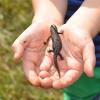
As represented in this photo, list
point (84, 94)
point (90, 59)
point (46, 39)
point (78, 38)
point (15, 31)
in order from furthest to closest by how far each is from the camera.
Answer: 1. point (15, 31)
2. point (84, 94)
3. point (46, 39)
4. point (78, 38)
5. point (90, 59)

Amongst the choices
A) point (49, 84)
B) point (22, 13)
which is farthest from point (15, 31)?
point (49, 84)

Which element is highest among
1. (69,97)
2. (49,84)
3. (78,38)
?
(78,38)

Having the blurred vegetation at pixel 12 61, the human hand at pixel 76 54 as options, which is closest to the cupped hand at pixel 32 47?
the human hand at pixel 76 54

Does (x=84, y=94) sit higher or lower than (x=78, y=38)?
lower

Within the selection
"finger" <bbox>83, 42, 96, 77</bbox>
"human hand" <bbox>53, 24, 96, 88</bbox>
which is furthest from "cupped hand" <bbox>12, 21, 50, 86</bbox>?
"finger" <bbox>83, 42, 96, 77</bbox>

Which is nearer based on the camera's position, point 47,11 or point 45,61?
point 45,61

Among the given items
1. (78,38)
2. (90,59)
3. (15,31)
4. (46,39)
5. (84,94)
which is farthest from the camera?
(15,31)

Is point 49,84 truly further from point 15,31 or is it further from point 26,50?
point 15,31
